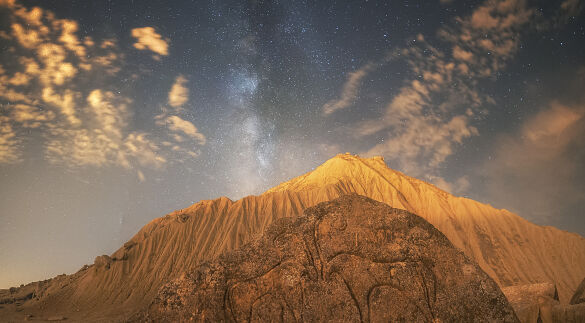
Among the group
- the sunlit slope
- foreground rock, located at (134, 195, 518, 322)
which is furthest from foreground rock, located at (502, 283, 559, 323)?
the sunlit slope

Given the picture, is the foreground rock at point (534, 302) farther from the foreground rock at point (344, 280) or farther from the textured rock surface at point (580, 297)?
the foreground rock at point (344, 280)

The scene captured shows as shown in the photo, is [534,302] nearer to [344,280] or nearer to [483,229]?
[344,280]

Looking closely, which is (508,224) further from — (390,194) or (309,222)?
(309,222)

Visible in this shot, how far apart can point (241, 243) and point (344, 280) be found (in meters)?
38.2

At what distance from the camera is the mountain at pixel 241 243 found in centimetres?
3472

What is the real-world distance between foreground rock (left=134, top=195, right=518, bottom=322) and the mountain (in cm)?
2952

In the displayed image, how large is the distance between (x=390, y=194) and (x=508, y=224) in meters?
18.2

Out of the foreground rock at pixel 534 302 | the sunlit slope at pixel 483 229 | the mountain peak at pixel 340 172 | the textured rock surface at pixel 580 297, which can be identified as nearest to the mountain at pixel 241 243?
the sunlit slope at pixel 483 229

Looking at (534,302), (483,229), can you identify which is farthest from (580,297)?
(483,229)

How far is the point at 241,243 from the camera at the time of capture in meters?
40.3

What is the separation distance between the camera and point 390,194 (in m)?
56.1

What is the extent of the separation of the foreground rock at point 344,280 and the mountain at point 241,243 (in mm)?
29522

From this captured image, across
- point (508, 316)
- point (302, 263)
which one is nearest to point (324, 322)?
point (302, 263)

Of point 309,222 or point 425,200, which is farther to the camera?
point 425,200
